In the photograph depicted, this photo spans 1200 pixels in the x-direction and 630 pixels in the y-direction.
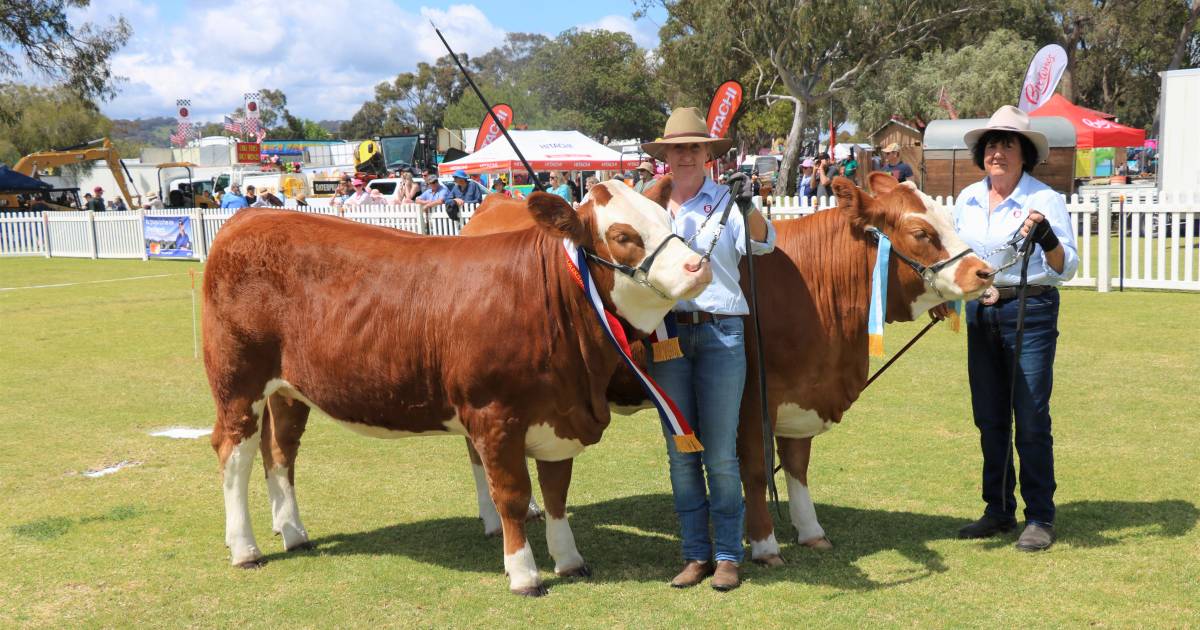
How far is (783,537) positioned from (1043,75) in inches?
929

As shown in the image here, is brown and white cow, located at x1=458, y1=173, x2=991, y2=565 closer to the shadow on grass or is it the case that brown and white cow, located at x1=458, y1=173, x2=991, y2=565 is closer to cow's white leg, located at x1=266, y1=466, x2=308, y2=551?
the shadow on grass

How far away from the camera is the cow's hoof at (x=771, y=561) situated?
16.0ft

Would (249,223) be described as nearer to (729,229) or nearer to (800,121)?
(729,229)

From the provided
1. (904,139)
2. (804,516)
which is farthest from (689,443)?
(904,139)

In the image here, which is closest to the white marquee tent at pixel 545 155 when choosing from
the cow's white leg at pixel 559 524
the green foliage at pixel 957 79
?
the green foliage at pixel 957 79

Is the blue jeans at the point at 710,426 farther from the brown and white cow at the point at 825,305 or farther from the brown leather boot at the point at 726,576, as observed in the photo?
the brown and white cow at the point at 825,305

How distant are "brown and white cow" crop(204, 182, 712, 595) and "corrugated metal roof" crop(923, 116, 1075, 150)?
922 inches

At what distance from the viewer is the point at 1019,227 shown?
485cm

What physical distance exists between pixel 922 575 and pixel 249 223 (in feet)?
12.1

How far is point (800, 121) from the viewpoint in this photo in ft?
136

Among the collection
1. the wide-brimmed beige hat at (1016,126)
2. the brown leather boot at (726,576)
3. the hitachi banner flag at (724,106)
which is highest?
the hitachi banner flag at (724,106)

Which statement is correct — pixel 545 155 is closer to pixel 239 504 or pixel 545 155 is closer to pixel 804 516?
pixel 239 504

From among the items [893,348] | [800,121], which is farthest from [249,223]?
[800,121]

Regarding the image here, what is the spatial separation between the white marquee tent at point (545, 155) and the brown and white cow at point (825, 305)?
21402 millimetres
